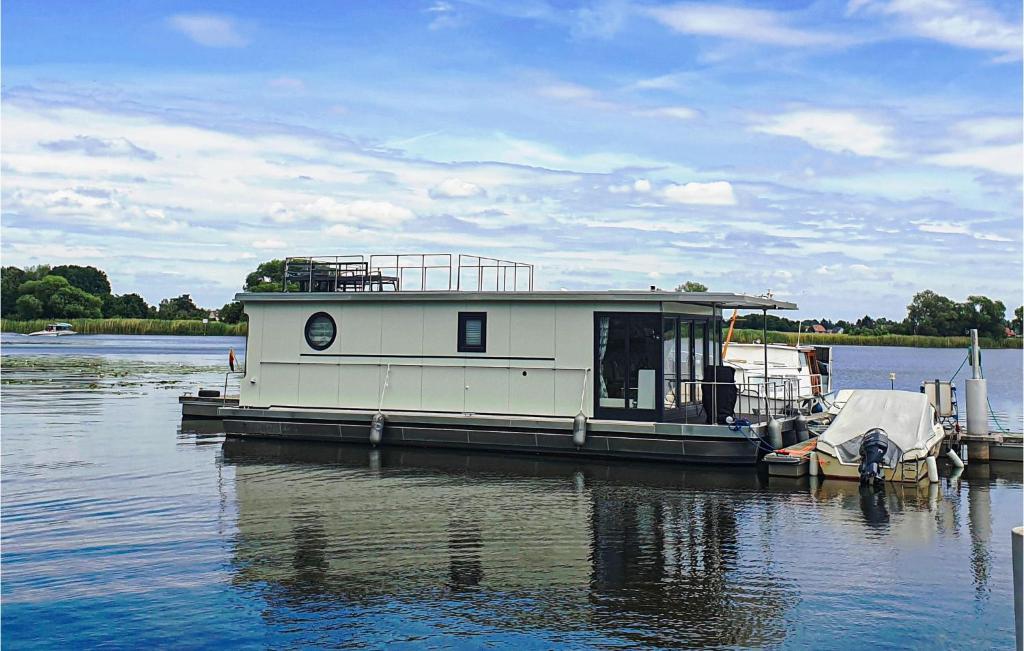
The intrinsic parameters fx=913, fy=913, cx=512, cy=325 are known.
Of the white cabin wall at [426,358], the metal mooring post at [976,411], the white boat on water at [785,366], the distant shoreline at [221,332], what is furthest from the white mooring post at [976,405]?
the distant shoreline at [221,332]

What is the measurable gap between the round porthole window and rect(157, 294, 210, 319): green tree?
348ft

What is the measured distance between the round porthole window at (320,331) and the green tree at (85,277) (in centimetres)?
12231

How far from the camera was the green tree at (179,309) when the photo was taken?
12238 centimetres

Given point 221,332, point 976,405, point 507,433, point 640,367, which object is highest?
point 221,332

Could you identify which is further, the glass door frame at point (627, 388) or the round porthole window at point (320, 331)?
the round porthole window at point (320, 331)

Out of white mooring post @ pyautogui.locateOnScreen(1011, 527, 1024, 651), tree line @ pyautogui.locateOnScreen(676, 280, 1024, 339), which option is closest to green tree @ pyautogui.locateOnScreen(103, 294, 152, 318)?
tree line @ pyautogui.locateOnScreen(676, 280, 1024, 339)

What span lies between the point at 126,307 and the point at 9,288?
16267 millimetres

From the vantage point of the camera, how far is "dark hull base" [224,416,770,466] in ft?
60.0

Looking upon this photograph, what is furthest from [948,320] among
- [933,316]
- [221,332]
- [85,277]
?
[85,277]

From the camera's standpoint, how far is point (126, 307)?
398 ft

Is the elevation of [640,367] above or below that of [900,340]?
below

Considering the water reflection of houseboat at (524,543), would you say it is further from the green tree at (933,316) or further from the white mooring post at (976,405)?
the green tree at (933,316)

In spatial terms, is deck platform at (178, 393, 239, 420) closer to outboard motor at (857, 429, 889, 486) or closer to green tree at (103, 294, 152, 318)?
outboard motor at (857, 429, 889, 486)

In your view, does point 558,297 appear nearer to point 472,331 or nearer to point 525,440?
point 472,331
